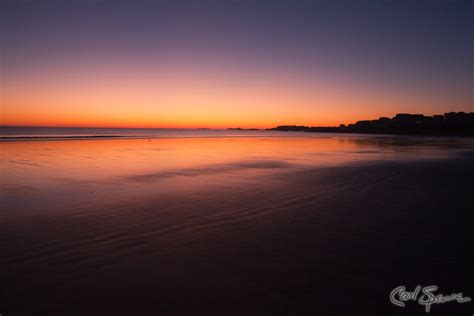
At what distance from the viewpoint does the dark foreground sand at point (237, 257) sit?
4.09 metres

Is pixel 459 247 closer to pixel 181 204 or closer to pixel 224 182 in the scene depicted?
pixel 181 204

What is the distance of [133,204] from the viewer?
9180 millimetres

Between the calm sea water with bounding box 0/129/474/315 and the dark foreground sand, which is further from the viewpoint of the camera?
the calm sea water with bounding box 0/129/474/315

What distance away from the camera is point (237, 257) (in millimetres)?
5484

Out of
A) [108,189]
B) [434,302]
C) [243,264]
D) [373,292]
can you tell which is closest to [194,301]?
[243,264]
